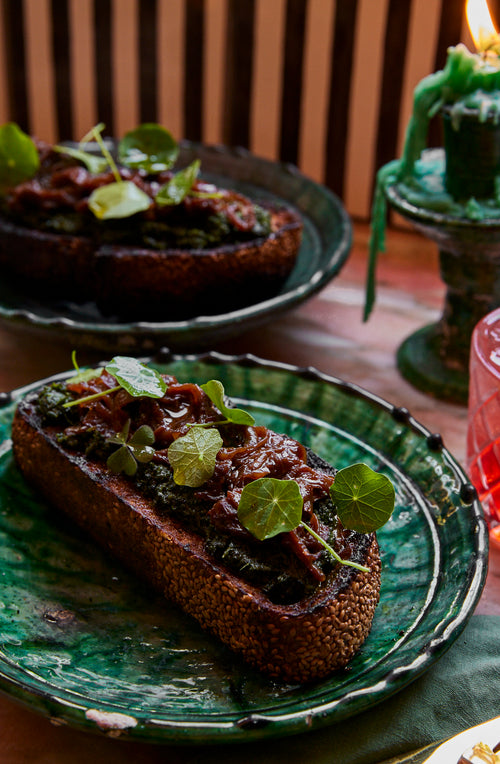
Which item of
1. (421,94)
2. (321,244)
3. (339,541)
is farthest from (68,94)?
(339,541)

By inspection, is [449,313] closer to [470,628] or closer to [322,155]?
[470,628]

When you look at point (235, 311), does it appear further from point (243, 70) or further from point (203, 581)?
point (243, 70)

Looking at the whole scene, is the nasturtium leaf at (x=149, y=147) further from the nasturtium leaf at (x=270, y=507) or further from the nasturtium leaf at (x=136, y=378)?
the nasturtium leaf at (x=270, y=507)

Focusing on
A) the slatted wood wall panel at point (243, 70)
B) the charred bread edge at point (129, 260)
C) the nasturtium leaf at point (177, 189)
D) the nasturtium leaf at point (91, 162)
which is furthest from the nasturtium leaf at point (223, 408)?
the slatted wood wall panel at point (243, 70)

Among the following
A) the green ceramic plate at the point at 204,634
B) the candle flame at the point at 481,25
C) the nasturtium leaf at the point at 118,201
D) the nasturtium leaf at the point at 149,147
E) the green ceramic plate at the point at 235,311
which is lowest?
the green ceramic plate at the point at 204,634

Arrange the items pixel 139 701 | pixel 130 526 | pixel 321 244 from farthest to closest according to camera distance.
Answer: pixel 321 244 < pixel 130 526 < pixel 139 701

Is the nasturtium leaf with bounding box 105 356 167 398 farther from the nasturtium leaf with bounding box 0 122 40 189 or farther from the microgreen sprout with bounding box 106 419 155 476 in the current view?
the nasturtium leaf with bounding box 0 122 40 189
